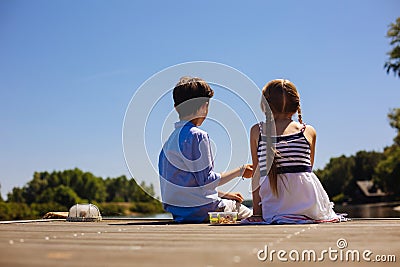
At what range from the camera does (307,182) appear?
385 centimetres

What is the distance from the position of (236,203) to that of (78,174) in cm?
8503

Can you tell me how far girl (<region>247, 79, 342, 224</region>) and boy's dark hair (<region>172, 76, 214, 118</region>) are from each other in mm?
477

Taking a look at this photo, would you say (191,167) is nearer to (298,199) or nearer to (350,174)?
(298,199)

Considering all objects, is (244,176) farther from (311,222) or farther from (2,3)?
(2,3)

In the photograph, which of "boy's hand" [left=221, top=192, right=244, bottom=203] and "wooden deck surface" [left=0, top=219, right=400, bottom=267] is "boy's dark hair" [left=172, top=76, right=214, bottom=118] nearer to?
"boy's hand" [left=221, top=192, right=244, bottom=203]

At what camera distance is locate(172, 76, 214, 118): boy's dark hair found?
14.0ft

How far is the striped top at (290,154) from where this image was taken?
389 centimetres

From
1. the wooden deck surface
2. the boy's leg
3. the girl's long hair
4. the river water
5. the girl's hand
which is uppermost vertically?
the girl's long hair

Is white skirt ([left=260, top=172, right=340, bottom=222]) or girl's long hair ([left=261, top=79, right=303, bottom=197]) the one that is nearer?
white skirt ([left=260, top=172, right=340, bottom=222])

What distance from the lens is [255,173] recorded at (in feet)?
13.3

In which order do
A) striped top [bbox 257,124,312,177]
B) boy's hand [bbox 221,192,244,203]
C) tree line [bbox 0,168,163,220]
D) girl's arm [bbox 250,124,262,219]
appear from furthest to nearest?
tree line [bbox 0,168,163,220]
boy's hand [bbox 221,192,244,203]
girl's arm [bbox 250,124,262,219]
striped top [bbox 257,124,312,177]

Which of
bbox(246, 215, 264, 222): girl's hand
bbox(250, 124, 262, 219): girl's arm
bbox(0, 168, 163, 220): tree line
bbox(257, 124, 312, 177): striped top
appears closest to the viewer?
bbox(246, 215, 264, 222): girl's hand

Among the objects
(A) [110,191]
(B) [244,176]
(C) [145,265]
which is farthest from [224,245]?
→ (A) [110,191]

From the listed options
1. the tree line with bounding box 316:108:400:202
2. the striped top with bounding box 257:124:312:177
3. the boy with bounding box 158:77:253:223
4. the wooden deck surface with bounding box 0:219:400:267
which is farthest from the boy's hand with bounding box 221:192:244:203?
the tree line with bounding box 316:108:400:202
